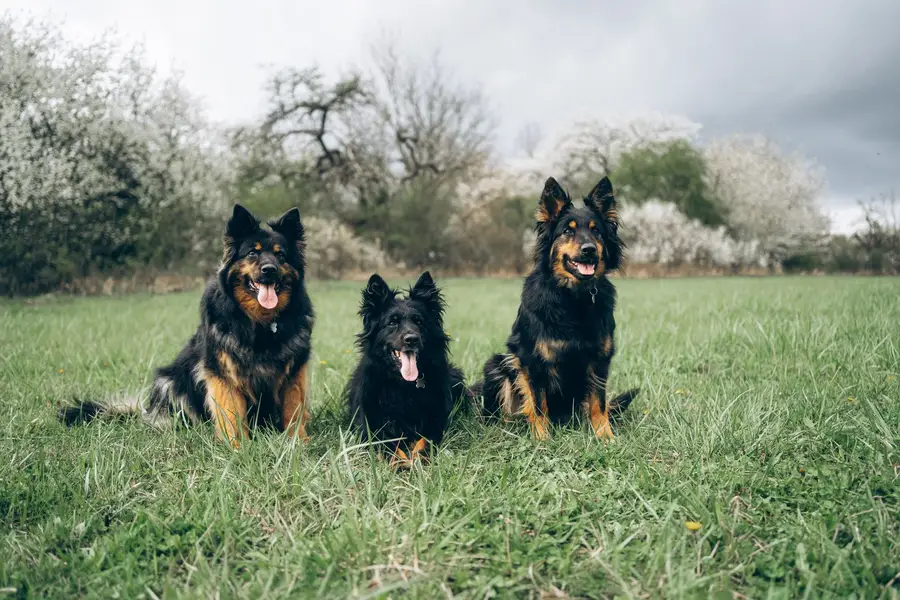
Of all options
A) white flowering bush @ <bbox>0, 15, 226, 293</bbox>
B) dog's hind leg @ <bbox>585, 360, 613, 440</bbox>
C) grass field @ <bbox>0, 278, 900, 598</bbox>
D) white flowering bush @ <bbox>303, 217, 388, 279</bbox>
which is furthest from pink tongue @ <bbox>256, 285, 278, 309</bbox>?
white flowering bush @ <bbox>303, 217, 388, 279</bbox>

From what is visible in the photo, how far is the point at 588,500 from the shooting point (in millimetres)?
2602

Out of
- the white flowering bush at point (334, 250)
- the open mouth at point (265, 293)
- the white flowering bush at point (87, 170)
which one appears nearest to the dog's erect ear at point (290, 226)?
the open mouth at point (265, 293)

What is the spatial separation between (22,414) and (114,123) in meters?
14.8

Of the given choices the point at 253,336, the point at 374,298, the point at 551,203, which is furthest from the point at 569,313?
the point at 253,336

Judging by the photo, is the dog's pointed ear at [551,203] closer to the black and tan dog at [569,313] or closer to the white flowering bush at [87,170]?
the black and tan dog at [569,313]

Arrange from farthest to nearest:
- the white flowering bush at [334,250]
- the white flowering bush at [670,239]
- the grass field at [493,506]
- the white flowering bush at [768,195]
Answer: the white flowering bush at [768,195]
the white flowering bush at [670,239]
the white flowering bush at [334,250]
the grass field at [493,506]

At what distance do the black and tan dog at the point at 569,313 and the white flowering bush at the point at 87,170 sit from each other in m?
14.4

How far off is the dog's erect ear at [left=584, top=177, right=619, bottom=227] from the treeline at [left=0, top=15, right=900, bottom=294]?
606 cm

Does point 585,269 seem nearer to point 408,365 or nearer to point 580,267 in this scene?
point 580,267

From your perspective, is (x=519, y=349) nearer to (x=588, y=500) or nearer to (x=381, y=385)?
(x=381, y=385)

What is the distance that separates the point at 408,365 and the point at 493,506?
103 centimetres

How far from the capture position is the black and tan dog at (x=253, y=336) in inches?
137

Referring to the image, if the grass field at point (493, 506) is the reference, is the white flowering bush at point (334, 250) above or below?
above

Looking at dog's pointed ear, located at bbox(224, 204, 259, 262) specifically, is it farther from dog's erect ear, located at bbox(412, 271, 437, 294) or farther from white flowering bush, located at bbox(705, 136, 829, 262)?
white flowering bush, located at bbox(705, 136, 829, 262)
